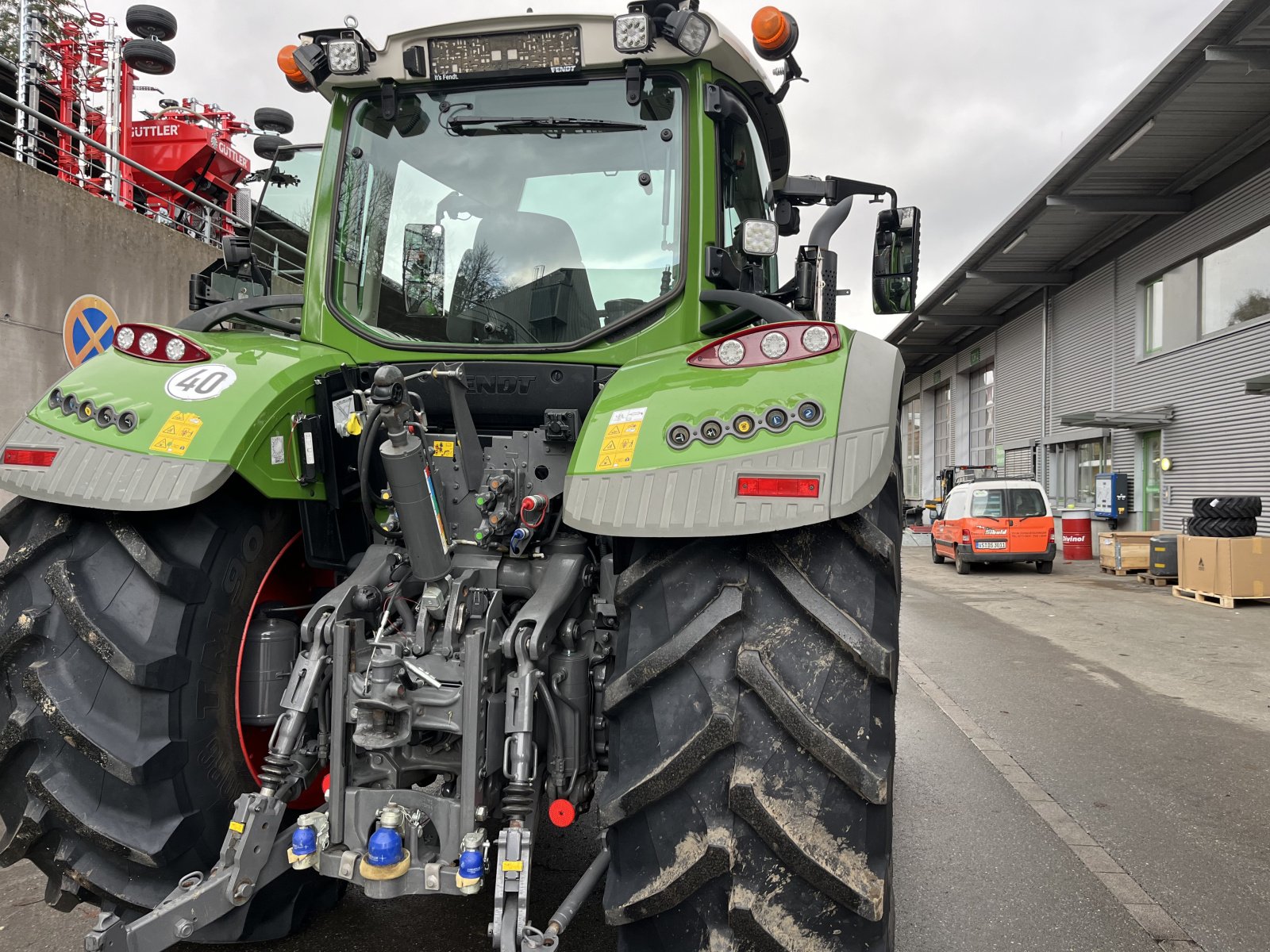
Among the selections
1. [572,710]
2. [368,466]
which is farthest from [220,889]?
[368,466]

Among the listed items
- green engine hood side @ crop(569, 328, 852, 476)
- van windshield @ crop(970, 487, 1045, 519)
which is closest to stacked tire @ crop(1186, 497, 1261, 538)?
van windshield @ crop(970, 487, 1045, 519)

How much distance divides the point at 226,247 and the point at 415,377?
5.16 ft

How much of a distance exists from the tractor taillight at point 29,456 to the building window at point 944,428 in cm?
3819

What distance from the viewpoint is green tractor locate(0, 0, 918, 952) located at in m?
1.91

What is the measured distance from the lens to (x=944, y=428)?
3991cm

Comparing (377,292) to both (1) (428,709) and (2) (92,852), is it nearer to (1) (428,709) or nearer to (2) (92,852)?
(1) (428,709)

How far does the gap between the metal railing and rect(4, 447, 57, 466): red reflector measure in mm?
3185

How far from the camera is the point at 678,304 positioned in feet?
9.15

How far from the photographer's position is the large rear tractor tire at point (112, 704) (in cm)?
216

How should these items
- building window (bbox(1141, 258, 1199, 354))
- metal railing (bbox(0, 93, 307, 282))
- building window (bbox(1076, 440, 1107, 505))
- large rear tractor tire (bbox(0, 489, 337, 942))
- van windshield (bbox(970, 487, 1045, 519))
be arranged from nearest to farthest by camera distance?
1. large rear tractor tire (bbox(0, 489, 337, 942))
2. metal railing (bbox(0, 93, 307, 282))
3. building window (bbox(1141, 258, 1199, 354))
4. van windshield (bbox(970, 487, 1045, 519))
5. building window (bbox(1076, 440, 1107, 505))

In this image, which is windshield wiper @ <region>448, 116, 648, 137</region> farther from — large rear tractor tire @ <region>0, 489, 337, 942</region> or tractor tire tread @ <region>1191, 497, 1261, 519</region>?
tractor tire tread @ <region>1191, 497, 1261, 519</region>

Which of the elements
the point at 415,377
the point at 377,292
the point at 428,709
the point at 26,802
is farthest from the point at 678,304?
the point at 26,802

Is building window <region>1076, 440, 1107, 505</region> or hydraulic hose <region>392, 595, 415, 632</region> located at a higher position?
building window <region>1076, 440, 1107, 505</region>

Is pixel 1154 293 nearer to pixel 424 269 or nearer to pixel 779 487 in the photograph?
pixel 424 269
